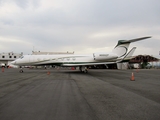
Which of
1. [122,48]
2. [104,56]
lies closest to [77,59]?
[104,56]

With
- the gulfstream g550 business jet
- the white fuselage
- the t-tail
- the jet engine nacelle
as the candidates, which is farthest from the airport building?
the t-tail

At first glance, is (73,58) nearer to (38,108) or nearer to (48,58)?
(48,58)

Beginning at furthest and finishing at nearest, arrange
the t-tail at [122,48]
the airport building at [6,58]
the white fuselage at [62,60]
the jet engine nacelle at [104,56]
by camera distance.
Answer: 1. the airport building at [6,58]
2. the t-tail at [122,48]
3. the white fuselage at [62,60]
4. the jet engine nacelle at [104,56]

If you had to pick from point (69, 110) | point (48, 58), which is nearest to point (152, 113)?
point (69, 110)

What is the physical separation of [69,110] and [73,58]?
63.6 ft

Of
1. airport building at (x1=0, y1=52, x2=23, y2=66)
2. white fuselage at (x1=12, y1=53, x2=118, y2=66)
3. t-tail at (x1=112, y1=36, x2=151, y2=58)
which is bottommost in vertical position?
white fuselage at (x1=12, y1=53, x2=118, y2=66)

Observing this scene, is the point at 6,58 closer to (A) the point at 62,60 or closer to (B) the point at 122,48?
(A) the point at 62,60

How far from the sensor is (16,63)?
24.5 meters

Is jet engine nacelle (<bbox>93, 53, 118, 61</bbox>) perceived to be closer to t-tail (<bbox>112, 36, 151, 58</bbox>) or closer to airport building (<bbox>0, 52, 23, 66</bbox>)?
t-tail (<bbox>112, 36, 151, 58</bbox>)

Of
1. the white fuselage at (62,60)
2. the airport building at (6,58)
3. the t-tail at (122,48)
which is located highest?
the airport building at (6,58)

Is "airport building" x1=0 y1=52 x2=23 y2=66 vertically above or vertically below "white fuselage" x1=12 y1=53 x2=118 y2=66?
above

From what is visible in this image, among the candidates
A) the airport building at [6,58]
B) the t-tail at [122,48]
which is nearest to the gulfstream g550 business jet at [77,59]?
the t-tail at [122,48]

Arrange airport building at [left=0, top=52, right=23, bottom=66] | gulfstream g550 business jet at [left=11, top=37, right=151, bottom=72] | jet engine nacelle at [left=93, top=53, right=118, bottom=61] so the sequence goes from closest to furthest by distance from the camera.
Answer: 1. jet engine nacelle at [left=93, top=53, right=118, bottom=61]
2. gulfstream g550 business jet at [left=11, top=37, right=151, bottom=72]
3. airport building at [left=0, top=52, right=23, bottom=66]

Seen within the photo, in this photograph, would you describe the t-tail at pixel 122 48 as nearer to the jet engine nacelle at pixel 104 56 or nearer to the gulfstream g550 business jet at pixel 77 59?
the gulfstream g550 business jet at pixel 77 59
